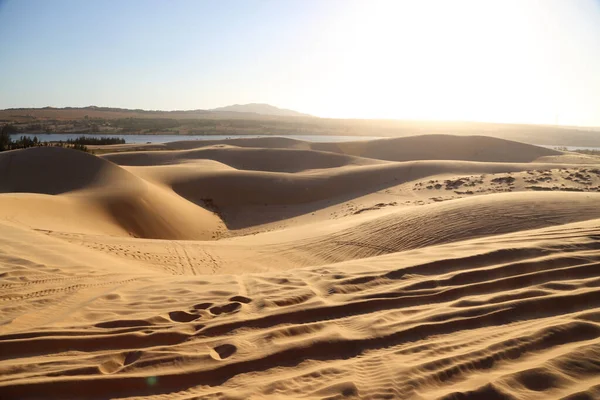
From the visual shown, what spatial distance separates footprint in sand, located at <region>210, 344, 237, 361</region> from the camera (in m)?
A: 3.37

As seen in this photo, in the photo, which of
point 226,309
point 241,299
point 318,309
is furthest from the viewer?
point 241,299

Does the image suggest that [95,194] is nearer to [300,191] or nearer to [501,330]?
[300,191]

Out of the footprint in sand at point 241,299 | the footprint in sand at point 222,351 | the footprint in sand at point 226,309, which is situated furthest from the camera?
the footprint in sand at point 241,299

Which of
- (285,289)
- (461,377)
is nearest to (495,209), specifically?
(285,289)

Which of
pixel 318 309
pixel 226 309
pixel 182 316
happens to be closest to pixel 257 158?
pixel 226 309

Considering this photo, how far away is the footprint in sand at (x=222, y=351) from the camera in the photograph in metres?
3.37

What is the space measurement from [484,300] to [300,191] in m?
16.0

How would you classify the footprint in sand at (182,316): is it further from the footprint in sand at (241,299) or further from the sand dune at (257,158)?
the sand dune at (257,158)

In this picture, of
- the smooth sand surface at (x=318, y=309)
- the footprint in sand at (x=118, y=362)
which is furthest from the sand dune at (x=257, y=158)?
the footprint in sand at (x=118, y=362)

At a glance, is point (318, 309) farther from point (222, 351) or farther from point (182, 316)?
point (182, 316)

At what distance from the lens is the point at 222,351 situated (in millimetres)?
3469

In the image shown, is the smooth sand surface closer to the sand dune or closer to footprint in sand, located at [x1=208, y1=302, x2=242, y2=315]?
footprint in sand, located at [x1=208, y1=302, x2=242, y2=315]

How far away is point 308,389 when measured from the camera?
2.87 meters

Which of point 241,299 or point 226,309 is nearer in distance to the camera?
point 226,309
